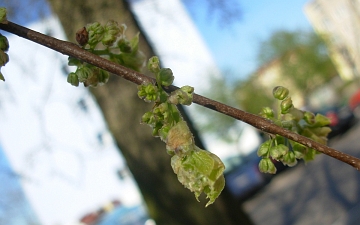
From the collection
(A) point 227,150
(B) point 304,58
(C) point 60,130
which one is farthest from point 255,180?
(B) point 304,58

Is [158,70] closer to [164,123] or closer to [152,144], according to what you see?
[164,123]

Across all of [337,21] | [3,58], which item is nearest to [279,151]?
[3,58]

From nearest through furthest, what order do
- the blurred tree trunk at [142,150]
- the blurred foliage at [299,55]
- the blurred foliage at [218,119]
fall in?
the blurred tree trunk at [142,150], the blurred foliage at [218,119], the blurred foliage at [299,55]

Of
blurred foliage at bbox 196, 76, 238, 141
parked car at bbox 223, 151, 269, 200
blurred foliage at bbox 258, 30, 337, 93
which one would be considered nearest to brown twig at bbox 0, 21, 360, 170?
parked car at bbox 223, 151, 269, 200

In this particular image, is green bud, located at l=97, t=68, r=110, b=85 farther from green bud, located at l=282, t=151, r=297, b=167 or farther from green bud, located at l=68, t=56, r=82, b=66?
green bud, located at l=282, t=151, r=297, b=167

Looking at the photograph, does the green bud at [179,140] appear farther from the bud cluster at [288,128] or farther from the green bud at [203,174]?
the bud cluster at [288,128]

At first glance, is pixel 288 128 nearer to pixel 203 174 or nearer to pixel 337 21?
pixel 203 174

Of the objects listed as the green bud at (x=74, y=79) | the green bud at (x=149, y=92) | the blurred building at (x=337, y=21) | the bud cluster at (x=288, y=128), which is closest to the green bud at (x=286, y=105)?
the bud cluster at (x=288, y=128)
